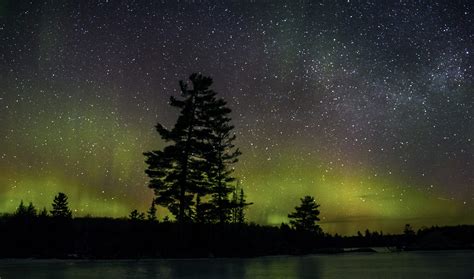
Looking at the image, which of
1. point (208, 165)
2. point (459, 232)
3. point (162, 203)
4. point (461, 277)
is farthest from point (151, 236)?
point (459, 232)

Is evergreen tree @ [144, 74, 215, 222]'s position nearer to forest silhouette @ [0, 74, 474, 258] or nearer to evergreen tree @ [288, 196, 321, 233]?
forest silhouette @ [0, 74, 474, 258]

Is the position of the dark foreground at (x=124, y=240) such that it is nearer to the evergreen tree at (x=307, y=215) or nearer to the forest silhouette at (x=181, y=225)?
the forest silhouette at (x=181, y=225)

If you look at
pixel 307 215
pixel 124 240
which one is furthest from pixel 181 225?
pixel 307 215

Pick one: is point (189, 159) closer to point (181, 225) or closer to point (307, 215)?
point (181, 225)

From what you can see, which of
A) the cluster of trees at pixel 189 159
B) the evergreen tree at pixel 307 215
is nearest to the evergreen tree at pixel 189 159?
the cluster of trees at pixel 189 159

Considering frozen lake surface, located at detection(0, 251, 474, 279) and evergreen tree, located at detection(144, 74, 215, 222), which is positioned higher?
evergreen tree, located at detection(144, 74, 215, 222)

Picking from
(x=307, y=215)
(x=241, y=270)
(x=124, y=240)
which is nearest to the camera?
(x=241, y=270)

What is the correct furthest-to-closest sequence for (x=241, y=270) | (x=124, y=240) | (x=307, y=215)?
1. (x=307, y=215)
2. (x=124, y=240)
3. (x=241, y=270)

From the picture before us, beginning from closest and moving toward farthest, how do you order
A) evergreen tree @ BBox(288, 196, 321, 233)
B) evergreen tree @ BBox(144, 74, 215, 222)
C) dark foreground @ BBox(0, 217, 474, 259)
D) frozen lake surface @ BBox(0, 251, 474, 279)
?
frozen lake surface @ BBox(0, 251, 474, 279) → dark foreground @ BBox(0, 217, 474, 259) → evergreen tree @ BBox(144, 74, 215, 222) → evergreen tree @ BBox(288, 196, 321, 233)

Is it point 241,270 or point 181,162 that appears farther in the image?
point 181,162

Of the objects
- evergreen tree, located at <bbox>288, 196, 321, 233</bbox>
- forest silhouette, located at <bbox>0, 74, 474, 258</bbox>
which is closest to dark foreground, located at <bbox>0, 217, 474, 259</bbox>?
forest silhouette, located at <bbox>0, 74, 474, 258</bbox>

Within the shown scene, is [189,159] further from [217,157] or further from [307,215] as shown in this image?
[307,215]

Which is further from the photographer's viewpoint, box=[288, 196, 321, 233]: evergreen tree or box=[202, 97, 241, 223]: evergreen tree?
box=[288, 196, 321, 233]: evergreen tree

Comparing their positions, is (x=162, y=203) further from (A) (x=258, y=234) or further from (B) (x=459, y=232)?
(B) (x=459, y=232)
